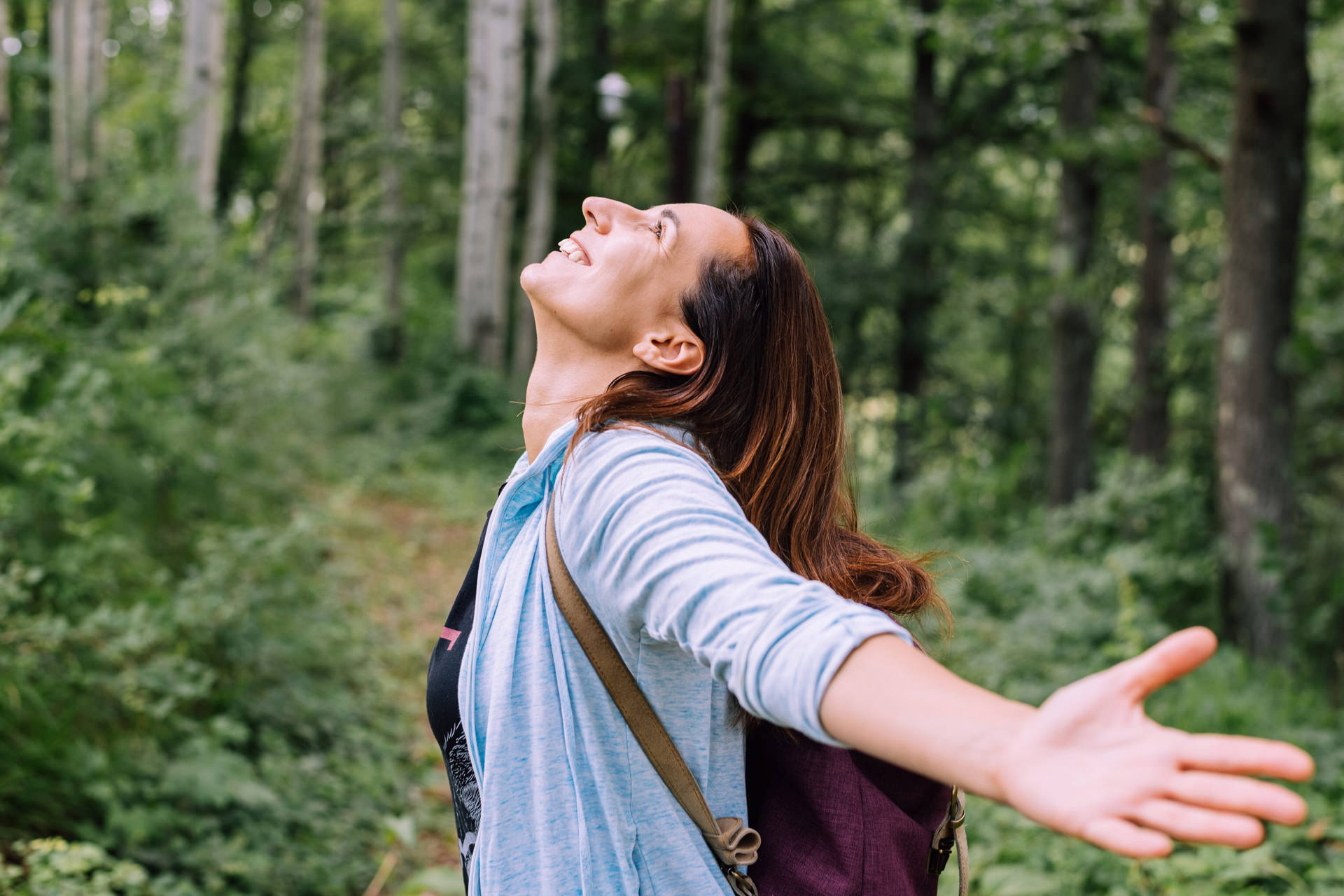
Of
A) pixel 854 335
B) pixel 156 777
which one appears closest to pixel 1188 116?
pixel 854 335

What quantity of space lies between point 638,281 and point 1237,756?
1.06 m

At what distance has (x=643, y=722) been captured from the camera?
4.63ft

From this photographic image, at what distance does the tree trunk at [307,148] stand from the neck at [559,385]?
14.2 meters

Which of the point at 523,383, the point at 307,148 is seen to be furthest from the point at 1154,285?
the point at 307,148

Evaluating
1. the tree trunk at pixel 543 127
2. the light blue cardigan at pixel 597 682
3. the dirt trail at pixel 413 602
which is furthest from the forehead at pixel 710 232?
the tree trunk at pixel 543 127

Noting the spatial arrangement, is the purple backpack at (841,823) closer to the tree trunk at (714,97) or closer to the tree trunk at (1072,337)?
the tree trunk at (1072,337)

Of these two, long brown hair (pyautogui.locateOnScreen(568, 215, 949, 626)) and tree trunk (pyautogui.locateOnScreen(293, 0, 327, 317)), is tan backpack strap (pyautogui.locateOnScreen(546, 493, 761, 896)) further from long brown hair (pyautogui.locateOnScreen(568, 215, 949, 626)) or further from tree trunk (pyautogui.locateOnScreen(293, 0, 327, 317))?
tree trunk (pyautogui.locateOnScreen(293, 0, 327, 317))

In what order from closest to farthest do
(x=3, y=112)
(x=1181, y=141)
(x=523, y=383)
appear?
(x=1181, y=141), (x=3, y=112), (x=523, y=383)

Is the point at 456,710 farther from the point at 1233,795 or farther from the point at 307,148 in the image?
the point at 307,148

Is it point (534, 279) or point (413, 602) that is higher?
point (534, 279)

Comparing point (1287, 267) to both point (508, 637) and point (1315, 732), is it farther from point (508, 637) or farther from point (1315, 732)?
point (508, 637)

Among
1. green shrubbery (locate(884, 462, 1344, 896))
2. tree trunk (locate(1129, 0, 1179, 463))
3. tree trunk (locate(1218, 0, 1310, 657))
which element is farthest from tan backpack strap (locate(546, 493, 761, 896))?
tree trunk (locate(1129, 0, 1179, 463))

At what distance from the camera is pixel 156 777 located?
371 centimetres

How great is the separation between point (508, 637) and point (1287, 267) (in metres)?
6.53
